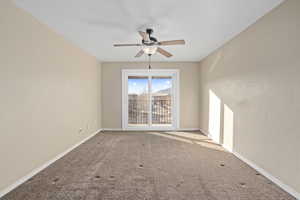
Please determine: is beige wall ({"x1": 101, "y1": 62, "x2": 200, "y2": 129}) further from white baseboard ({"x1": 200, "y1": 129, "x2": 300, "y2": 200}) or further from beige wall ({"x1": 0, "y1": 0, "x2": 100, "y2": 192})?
white baseboard ({"x1": 200, "y1": 129, "x2": 300, "y2": 200})

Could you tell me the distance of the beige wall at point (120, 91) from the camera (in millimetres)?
5504

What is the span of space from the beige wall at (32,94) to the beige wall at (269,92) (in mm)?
3416

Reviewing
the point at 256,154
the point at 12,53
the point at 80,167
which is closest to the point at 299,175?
the point at 256,154

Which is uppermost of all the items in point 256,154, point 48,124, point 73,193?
point 48,124

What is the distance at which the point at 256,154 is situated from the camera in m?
2.58

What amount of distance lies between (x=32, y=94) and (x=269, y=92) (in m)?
3.43

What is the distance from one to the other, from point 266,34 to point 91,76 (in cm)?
414

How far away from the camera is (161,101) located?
228 inches

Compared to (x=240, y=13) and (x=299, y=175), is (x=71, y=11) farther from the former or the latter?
(x=299, y=175)

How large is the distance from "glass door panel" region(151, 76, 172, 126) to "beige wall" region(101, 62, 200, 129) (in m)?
0.45

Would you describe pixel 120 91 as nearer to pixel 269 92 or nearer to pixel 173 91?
pixel 173 91

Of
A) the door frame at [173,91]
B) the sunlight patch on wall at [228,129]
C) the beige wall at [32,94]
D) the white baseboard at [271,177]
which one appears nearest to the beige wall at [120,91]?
the door frame at [173,91]

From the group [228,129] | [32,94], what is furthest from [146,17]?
[228,129]

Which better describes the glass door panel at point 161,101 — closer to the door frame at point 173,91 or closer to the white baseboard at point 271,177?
the door frame at point 173,91
